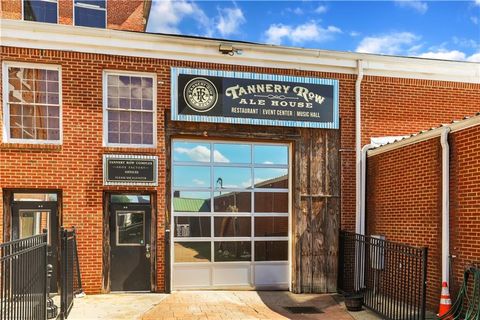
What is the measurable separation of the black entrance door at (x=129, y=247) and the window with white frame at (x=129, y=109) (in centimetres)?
145

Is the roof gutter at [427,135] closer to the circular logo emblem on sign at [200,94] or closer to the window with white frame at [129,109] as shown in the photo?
the circular logo emblem on sign at [200,94]

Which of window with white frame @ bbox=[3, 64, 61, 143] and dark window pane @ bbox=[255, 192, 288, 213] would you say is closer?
window with white frame @ bbox=[3, 64, 61, 143]

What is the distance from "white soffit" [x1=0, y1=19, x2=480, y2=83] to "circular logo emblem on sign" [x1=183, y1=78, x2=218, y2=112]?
0.58 meters

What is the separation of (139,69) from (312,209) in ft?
16.5

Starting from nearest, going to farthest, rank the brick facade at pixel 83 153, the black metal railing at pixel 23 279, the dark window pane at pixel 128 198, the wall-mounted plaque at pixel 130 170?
the black metal railing at pixel 23 279 → the brick facade at pixel 83 153 → the wall-mounted plaque at pixel 130 170 → the dark window pane at pixel 128 198

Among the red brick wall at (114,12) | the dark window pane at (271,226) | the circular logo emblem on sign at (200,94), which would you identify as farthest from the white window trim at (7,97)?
the red brick wall at (114,12)

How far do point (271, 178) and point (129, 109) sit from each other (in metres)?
3.63

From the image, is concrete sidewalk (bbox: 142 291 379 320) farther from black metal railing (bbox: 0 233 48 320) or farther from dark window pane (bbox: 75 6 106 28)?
dark window pane (bbox: 75 6 106 28)

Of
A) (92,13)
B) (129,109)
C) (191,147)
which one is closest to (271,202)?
(191,147)

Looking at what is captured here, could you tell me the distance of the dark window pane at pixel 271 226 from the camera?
9.43 m

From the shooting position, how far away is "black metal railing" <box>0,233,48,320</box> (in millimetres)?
4250

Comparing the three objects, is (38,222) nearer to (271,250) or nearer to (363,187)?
(271,250)

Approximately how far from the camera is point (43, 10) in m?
16.7

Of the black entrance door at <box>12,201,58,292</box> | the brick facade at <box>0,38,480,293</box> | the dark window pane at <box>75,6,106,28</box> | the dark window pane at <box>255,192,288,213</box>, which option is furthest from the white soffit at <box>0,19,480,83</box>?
the dark window pane at <box>75,6,106,28</box>
